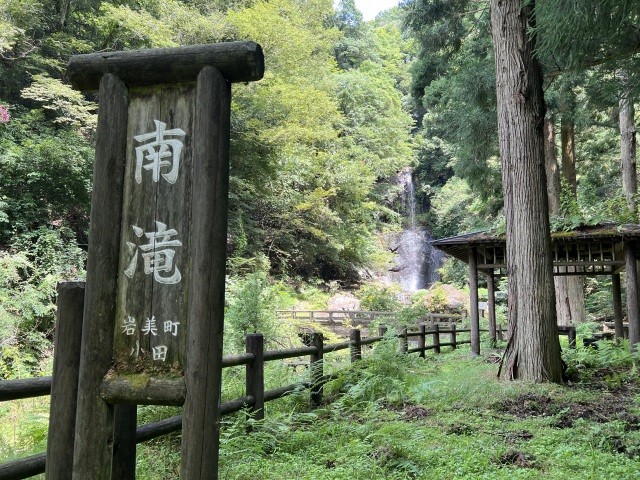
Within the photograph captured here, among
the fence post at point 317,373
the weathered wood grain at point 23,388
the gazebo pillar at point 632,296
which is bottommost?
the fence post at point 317,373

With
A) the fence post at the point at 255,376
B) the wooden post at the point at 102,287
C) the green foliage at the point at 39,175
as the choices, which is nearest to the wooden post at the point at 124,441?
the wooden post at the point at 102,287

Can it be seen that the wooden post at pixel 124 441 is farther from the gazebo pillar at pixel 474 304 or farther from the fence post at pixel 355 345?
the gazebo pillar at pixel 474 304

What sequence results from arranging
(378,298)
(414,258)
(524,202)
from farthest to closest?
(414,258) → (378,298) → (524,202)

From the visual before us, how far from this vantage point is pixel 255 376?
14.2 ft

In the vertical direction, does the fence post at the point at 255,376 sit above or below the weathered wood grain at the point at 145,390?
below

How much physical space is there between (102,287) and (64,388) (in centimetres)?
51

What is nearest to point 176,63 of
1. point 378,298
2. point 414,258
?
point 378,298

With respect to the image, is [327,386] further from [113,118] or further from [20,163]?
[20,163]

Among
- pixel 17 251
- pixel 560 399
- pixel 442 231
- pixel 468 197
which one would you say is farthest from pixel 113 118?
pixel 442 231

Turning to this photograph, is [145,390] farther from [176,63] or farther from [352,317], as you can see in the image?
[352,317]

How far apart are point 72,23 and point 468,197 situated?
66.7 ft

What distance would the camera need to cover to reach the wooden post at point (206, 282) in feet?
6.62

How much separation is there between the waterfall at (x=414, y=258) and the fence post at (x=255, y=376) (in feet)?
82.7

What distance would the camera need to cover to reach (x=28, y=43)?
15664 millimetres
